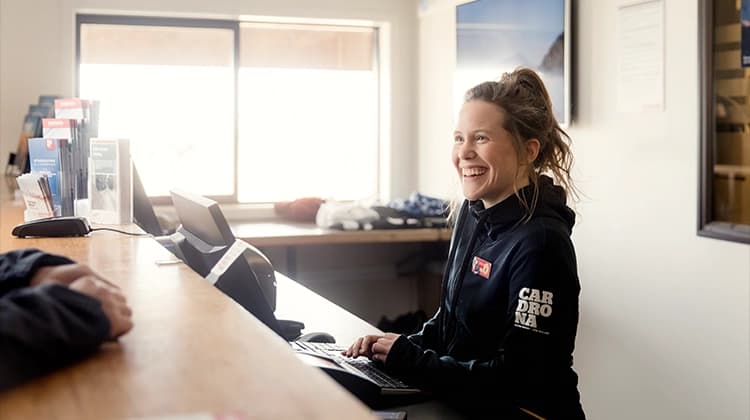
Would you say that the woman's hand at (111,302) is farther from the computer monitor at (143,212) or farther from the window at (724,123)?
the window at (724,123)

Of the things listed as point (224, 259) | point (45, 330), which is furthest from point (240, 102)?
point (45, 330)

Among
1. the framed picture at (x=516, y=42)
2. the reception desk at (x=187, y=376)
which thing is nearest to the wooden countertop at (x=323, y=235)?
the framed picture at (x=516, y=42)

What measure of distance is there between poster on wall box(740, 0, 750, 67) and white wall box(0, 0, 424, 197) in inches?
101

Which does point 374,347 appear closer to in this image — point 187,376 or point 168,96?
point 187,376

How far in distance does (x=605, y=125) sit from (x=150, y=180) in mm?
2533

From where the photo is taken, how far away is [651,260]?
3068mm

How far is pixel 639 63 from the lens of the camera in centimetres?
309

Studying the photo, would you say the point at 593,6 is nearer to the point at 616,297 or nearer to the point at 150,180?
the point at 616,297

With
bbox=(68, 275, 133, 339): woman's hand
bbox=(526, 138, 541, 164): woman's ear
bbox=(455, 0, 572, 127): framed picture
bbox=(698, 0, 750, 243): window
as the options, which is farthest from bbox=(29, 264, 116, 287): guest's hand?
bbox=(455, 0, 572, 127): framed picture

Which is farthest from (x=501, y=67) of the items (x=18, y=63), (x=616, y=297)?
(x=18, y=63)

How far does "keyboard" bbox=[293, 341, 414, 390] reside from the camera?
165 cm

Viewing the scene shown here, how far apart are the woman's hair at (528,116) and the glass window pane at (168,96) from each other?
9.77ft

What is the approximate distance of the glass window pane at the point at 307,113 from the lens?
487 cm

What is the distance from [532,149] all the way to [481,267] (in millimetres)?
297
